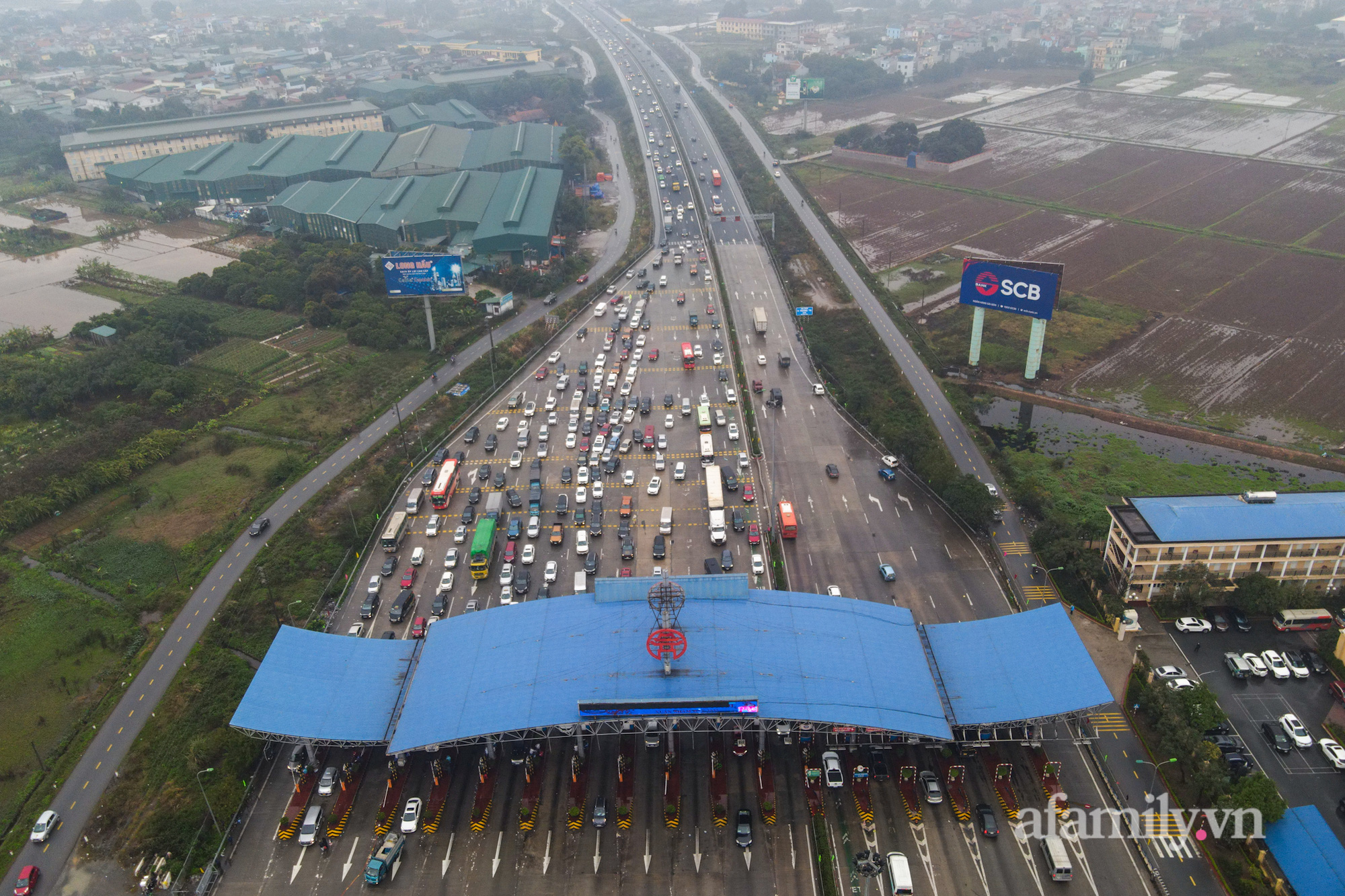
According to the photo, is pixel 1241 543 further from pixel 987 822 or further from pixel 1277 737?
pixel 987 822

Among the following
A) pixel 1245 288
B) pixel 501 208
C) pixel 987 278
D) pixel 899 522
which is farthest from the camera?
pixel 501 208

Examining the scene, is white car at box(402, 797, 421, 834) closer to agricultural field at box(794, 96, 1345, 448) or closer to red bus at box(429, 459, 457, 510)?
red bus at box(429, 459, 457, 510)

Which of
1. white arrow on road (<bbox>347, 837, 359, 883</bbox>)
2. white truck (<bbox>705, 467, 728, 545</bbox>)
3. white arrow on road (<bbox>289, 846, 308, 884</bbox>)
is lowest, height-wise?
white arrow on road (<bbox>289, 846, 308, 884</bbox>)

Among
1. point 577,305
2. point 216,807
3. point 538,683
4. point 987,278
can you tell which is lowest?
point 216,807

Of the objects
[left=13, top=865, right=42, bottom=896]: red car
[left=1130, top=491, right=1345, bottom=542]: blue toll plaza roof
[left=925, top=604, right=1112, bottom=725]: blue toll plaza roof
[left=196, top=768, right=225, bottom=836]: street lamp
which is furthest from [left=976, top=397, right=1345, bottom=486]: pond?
[left=13, top=865, right=42, bottom=896]: red car

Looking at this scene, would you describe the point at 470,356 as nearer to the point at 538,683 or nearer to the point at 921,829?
the point at 538,683

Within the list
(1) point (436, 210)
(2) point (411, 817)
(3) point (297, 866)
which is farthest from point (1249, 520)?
(1) point (436, 210)

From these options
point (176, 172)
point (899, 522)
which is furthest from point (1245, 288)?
point (176, 172)
